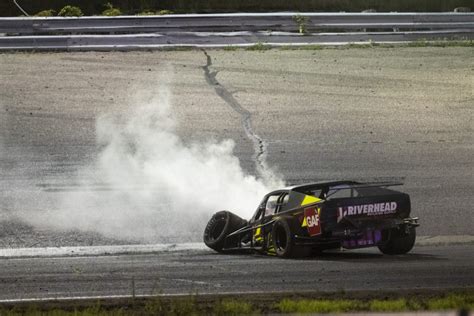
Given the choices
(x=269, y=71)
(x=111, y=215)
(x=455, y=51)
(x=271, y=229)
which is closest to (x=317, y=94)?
(x=269, y=71)

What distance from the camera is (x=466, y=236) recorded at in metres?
13.1

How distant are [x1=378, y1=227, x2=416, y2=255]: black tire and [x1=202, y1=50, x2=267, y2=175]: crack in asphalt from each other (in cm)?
355

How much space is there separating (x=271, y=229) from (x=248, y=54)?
8.85m

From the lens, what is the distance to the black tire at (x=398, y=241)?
11297 millimetres

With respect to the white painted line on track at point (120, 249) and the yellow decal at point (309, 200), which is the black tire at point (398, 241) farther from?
the white painted line on track at point (120, 249)

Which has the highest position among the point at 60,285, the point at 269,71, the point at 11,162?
the point at 269,71

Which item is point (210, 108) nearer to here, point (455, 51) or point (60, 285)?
point (455, 51)

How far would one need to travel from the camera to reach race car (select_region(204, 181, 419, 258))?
35.8 ft

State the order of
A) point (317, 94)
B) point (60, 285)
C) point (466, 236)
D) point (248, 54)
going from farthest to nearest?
point (248, 54) → point (317, 94) → point (466, 236) → point (60, 285)

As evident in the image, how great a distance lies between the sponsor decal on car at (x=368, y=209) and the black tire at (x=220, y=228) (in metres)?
1.88

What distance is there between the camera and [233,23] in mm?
19859

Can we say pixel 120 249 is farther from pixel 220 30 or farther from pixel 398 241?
pixel 220 30

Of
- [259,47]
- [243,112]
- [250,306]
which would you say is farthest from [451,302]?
[259,47]

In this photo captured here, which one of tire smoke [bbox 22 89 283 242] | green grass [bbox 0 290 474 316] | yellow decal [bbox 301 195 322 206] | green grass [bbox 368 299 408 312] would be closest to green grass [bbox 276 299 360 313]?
green grass [bbox 0 290 474 316]
